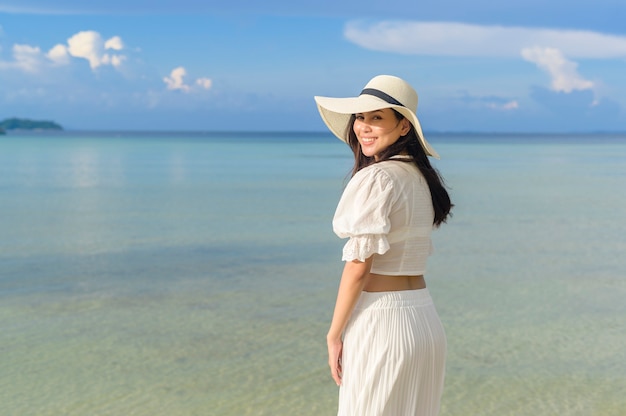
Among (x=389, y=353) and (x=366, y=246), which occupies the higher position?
(x=366, y=246)

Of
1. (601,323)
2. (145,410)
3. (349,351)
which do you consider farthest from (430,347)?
(601,323)

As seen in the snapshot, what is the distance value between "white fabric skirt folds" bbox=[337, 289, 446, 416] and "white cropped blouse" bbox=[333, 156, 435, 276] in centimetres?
13

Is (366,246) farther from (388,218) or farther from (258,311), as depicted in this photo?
(258,311)

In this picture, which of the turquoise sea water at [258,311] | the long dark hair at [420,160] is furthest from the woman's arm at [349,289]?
the turquoise sea water at [258,311]

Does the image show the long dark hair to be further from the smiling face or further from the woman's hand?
the woman's hand

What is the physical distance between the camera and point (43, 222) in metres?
14.5

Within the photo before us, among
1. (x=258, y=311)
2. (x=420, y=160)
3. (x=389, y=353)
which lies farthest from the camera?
(x=258, y=311)

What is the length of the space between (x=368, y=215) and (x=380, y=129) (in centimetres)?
39

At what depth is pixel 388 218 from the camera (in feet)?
9.16

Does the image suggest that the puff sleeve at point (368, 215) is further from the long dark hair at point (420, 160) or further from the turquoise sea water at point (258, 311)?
the turquoise sea water at point (258, 311)

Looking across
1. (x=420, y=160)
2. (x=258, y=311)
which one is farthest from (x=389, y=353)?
(x=258, y=311)

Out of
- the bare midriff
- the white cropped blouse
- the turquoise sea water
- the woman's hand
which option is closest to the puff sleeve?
the white cropped blouse

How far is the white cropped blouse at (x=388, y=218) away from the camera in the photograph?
2.75m

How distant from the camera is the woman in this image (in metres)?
2.78
